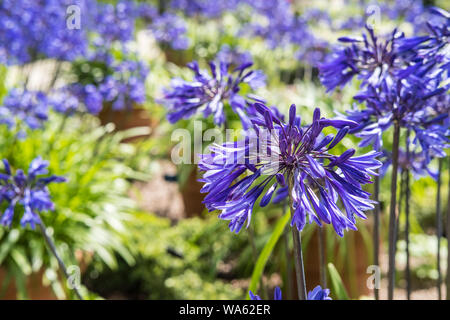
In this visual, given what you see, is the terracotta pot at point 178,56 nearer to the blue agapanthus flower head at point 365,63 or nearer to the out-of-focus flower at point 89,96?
the out-of-focus flower at point 89,96

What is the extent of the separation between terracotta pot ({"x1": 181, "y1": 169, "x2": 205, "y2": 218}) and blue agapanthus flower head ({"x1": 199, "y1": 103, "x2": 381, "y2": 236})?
364 centimetres

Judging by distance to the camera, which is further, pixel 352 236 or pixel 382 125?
pixel 352 236

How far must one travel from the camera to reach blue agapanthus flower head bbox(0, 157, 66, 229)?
1990 mm

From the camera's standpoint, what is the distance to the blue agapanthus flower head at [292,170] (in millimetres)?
1178

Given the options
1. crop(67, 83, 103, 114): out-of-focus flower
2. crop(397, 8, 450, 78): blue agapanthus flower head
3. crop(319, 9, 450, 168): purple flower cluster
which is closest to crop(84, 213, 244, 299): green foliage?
crop(67, 83, 103, 114): out-of-focus flower

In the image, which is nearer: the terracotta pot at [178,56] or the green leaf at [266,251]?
the green leaf at [266,251]

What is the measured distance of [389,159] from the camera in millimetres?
1956

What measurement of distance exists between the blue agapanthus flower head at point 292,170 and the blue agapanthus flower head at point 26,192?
1058 millimetres

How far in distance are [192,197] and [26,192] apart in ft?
10.1

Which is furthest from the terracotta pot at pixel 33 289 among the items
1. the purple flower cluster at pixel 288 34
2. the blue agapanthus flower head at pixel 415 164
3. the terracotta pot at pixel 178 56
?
the terracotta pot at pixel 178 56

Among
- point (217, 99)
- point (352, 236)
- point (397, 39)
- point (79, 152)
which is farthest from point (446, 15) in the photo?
point (79, 152)

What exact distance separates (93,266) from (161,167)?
2707 mm

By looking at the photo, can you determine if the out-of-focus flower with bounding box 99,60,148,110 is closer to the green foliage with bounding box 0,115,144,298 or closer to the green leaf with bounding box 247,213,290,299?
the green foliage with bounding box 0,115,144,298

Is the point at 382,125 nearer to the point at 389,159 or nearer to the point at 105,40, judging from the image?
the point at 389,159
